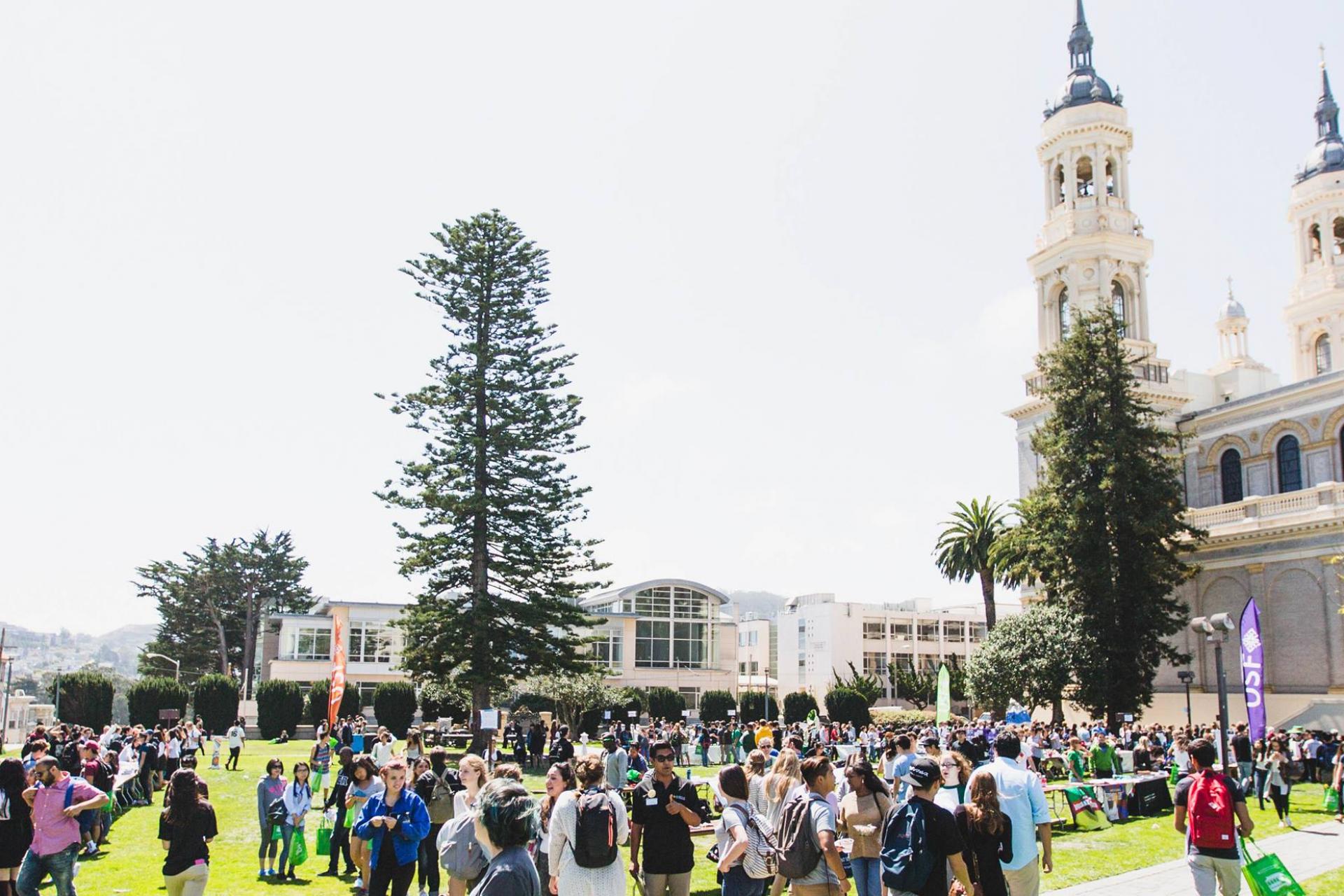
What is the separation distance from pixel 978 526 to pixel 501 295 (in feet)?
79.4

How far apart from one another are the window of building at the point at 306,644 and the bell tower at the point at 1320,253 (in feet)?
164

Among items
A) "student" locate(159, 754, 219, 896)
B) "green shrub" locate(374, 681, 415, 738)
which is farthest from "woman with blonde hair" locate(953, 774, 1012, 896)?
"green shrub" locate(374, 681, 415, 738)

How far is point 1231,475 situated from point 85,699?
4594cm

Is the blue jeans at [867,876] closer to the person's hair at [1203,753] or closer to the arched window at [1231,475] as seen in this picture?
the person's hair at [1203,753]

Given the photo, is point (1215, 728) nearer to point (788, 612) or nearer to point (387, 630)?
point (387, 630)

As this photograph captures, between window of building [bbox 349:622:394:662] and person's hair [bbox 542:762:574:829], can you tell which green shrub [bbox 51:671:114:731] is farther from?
person's hair [bbox 542:762:574:829]

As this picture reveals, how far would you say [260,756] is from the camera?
34562mm

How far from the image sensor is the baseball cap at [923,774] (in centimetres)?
677

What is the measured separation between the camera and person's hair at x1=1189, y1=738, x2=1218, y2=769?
8.68m

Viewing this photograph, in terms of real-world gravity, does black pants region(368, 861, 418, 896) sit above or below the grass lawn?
above

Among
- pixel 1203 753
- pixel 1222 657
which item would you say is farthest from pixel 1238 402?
pixel 1203 753

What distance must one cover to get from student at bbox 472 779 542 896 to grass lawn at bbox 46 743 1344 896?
5698 mm

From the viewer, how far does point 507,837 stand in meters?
5.19

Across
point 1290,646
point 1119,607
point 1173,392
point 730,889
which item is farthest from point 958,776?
point 1173,392
